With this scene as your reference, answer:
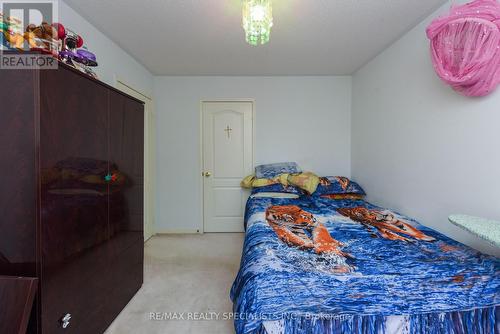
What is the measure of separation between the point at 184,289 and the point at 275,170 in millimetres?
1904

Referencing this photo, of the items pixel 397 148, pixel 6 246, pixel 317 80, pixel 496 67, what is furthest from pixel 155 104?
pixel 496 67

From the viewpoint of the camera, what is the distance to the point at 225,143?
3639 millimetres

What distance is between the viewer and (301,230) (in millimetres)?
1807

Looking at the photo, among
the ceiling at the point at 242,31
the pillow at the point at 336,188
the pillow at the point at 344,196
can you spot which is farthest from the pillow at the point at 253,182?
the ceiling at the point at 242,31

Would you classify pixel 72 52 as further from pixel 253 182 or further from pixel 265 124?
pixel 265 124

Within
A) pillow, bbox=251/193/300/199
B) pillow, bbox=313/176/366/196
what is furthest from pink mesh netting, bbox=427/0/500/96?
pillow, bbox=251/193/300/199

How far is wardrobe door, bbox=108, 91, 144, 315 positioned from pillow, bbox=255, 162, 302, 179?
67.2 inches

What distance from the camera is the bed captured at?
96 cm

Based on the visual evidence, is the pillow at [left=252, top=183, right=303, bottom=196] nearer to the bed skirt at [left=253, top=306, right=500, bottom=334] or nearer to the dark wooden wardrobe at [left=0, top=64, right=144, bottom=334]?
the dark wooden wardrobe at [left=0, top=64, right=144, bottom=334]

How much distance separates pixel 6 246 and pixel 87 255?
400 millimetres

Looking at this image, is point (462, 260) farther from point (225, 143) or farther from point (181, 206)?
point (181, 206)

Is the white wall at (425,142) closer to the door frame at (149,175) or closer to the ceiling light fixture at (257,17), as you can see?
the ceiling light fixture at (257,17)

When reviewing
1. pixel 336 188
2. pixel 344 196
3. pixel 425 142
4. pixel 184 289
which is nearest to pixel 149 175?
pixel 184 289

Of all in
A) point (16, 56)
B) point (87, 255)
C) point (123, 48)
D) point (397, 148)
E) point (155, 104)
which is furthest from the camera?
point (155, 104)
